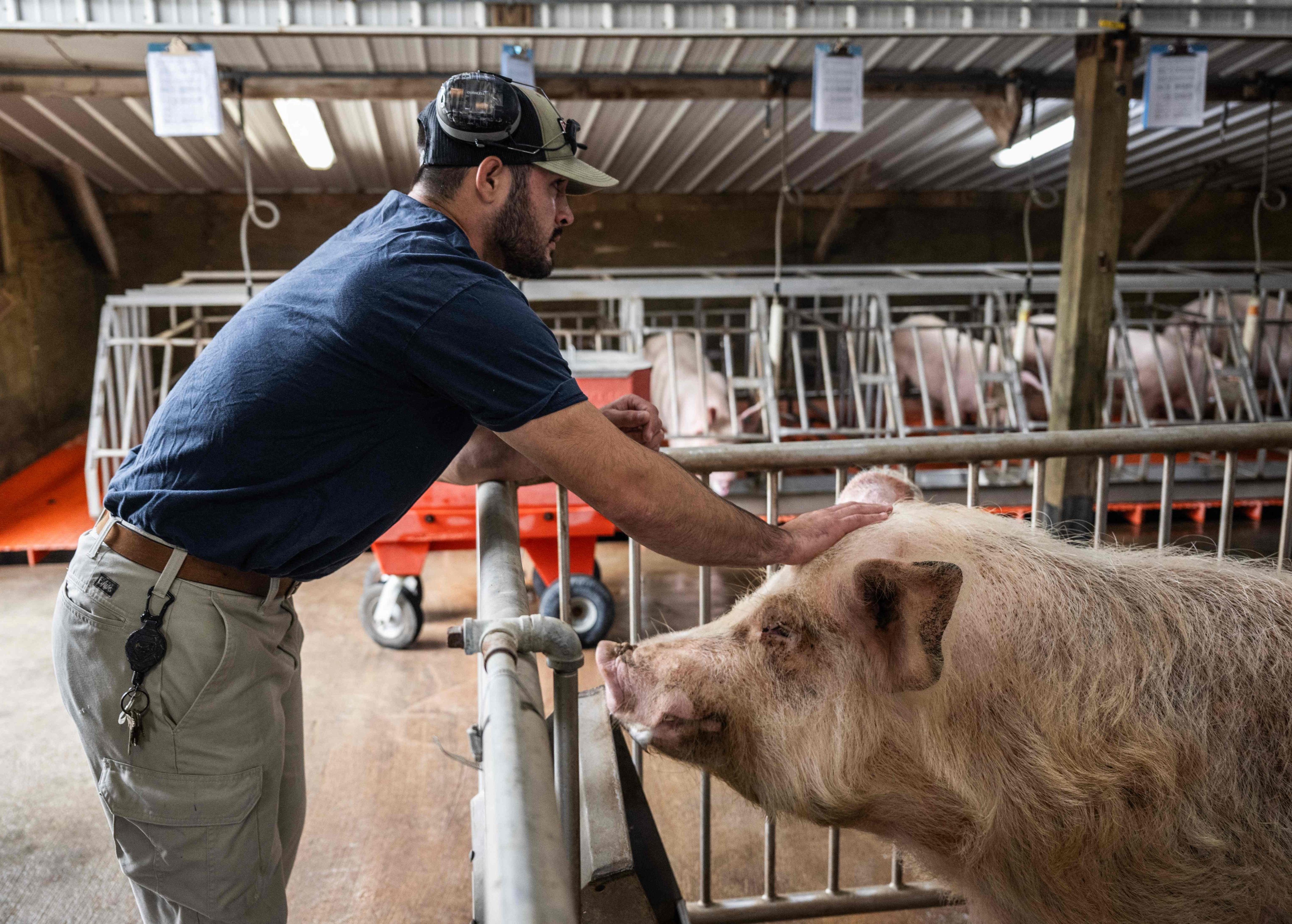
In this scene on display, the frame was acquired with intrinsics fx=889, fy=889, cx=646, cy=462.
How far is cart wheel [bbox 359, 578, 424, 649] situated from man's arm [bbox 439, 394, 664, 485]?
2.95 meters

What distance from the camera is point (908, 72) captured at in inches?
234

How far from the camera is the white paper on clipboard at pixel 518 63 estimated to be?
179 inches

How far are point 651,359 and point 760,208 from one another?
14.1ft

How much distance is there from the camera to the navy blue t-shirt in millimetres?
1411

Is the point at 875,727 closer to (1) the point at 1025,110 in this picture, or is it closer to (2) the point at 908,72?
(2) the point at 908,72

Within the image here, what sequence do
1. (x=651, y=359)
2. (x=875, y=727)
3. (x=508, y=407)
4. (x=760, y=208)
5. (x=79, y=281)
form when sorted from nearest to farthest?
1. (x=508, y=407)
2. (x=875, y=727)
3. (x=651, y=359)
4. (x=79, y=281)
5. (x=760, y=208)

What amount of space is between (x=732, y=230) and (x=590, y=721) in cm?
1023

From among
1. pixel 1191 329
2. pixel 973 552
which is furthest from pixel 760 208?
pixel 973 552

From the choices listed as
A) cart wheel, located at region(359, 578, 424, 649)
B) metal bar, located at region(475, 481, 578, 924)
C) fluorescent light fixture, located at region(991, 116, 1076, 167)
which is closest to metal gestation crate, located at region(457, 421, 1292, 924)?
metal bar, located at region(475, 481, 578, 924)

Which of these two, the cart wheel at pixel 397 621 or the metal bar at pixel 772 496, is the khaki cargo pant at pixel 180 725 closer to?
the metal bar at pixel 772 496

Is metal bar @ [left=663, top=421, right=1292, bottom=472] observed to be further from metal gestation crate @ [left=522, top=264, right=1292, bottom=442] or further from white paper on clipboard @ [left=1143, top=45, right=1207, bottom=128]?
metal gestation crate @ [left=522, top=264, right=1292, bottom=442]

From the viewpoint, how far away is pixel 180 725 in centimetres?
167

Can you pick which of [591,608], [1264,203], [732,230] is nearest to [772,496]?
[591,608]

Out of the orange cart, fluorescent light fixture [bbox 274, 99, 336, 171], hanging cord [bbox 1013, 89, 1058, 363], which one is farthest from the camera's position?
fluorescent light fixture [bbox 274, 99, 336, 171]
